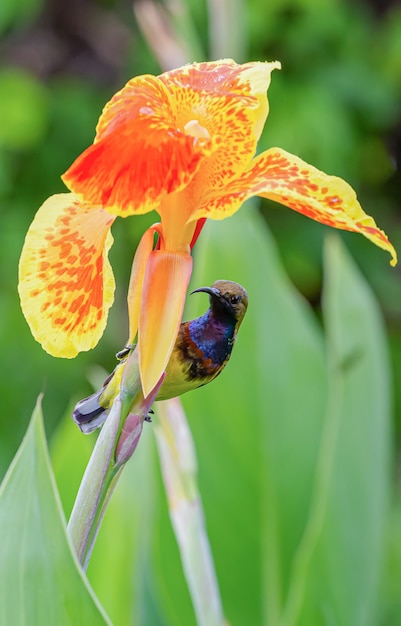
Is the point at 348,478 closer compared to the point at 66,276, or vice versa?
the point at 66,276

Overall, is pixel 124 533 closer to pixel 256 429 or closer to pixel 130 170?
pixel 256 429

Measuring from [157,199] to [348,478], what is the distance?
0.54m

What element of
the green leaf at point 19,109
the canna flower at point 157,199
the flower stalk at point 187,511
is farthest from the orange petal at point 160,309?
the green leaf at point 19,109

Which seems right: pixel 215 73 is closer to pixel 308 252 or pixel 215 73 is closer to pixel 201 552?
pixel 201 552

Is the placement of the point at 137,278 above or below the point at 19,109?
below

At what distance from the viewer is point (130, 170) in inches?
11.4

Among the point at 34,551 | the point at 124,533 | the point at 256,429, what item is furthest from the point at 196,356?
the point at 256,429

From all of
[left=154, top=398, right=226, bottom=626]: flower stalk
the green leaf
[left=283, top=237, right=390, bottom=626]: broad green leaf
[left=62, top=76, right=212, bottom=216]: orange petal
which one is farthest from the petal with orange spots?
the green leaf

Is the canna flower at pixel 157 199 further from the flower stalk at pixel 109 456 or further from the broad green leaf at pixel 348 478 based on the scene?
the broad green leaf at pixel 348 478

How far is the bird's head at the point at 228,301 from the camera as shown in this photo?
32 centimetres

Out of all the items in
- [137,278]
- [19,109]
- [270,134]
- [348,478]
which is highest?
[19,109]

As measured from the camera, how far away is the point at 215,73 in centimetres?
35

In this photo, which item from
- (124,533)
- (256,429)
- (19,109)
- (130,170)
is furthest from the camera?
(19,109)

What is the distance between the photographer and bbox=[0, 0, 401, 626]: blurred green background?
1688 millimetres
